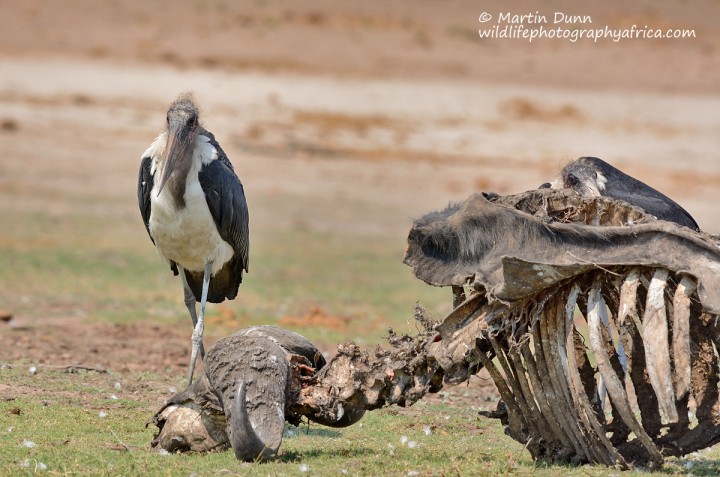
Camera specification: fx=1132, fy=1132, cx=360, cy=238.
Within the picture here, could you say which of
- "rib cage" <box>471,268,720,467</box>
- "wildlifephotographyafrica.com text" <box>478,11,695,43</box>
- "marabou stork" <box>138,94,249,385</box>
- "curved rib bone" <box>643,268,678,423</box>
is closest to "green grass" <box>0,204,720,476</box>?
"rib cage" <box>471,268,720,467</box>

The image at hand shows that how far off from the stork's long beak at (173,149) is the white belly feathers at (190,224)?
168mm

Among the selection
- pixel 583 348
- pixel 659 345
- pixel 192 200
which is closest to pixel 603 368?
pixel 659 345

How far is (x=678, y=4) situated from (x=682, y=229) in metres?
31.8

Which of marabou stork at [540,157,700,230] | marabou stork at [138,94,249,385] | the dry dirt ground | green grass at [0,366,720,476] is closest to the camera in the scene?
green grass at [0,366,720,476]

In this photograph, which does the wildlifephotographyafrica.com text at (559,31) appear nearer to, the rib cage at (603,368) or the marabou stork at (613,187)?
the marabou stork at (613,187)

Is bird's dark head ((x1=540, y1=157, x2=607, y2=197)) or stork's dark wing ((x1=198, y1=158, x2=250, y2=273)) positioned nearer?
bird's dark head ((x1=540, y1=157, x2=607, y2=197))

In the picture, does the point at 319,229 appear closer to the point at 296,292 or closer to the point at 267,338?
the point at 296,292

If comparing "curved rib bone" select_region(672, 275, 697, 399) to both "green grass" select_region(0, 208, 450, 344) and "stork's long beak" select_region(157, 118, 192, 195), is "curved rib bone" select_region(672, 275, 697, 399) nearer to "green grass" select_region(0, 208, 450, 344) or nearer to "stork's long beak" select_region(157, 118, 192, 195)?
"stork's long beak" select_region(157, 118, 192, 195)

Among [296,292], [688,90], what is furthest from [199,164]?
[688,90]

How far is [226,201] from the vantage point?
781cm

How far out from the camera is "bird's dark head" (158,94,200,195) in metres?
7.24

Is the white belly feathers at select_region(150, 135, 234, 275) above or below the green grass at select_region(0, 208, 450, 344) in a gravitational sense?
above

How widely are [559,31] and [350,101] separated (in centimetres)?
787

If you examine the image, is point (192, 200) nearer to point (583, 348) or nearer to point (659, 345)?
point (583, 348)
